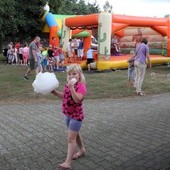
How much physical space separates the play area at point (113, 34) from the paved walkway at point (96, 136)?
6533 millimetres

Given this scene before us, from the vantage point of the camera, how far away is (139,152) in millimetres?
5426

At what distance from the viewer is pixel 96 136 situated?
6.32 meters

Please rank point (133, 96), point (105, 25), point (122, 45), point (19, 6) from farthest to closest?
point (19, 6)
point (122, 45)
point (105, 25)
point (133, 96)

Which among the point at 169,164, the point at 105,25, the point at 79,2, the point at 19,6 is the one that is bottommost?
the point at 169,164

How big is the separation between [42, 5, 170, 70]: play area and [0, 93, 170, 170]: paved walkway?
21.4 ft

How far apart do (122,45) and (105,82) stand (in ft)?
43.1

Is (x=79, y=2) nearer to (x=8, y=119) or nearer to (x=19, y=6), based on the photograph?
(x=19, y=6)

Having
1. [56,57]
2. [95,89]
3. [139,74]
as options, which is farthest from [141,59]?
[56,57]

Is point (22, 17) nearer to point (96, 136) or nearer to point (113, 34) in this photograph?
point (113, 34)

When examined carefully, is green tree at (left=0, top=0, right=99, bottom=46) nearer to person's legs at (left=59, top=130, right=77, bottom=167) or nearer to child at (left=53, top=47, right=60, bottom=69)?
child at (left=53, top=47, right=60, bottom=69)

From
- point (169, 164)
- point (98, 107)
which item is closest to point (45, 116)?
point (98, 107)

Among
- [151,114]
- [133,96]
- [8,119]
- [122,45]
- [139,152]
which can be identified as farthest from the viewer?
[122,45]

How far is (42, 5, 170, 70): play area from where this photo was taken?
1803 centimetres

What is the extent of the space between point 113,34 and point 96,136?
16687 millimetres
